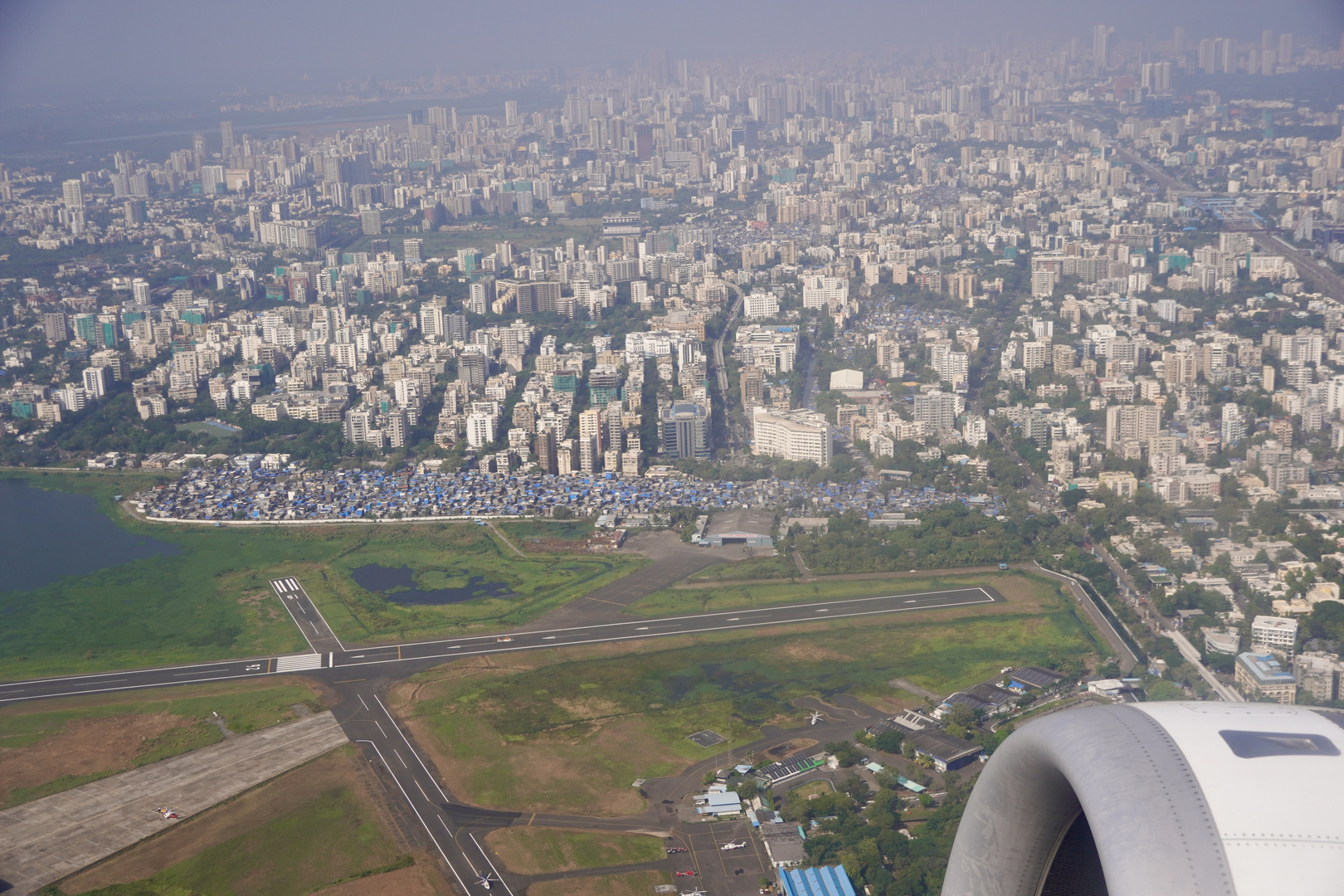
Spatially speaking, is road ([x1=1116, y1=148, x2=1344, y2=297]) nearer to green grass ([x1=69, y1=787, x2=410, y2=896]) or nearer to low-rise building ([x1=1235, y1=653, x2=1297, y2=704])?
low-rise building ([x1=1235, y1=653, x2=1297, y2=704])

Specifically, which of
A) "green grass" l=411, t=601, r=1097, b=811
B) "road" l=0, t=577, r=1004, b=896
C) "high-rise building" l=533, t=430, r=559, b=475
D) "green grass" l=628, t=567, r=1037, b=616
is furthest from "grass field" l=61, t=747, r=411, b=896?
"high-rise building" l=533, t=430, r=559, b=475

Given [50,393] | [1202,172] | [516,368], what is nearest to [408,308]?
[516,368]

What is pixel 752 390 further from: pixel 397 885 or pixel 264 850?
pixel 397 885

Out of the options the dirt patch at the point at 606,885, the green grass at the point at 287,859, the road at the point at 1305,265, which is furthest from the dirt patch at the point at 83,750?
the road at the point at 1305,265

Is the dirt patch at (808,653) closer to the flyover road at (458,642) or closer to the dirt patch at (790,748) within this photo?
the flyover road at (458,642)

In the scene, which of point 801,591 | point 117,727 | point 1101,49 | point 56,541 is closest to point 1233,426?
point 801,591

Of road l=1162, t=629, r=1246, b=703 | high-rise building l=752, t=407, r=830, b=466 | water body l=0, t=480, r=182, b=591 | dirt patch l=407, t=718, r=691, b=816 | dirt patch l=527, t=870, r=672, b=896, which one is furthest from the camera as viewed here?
high-rise building l=752, t=407, r=830, b=466
